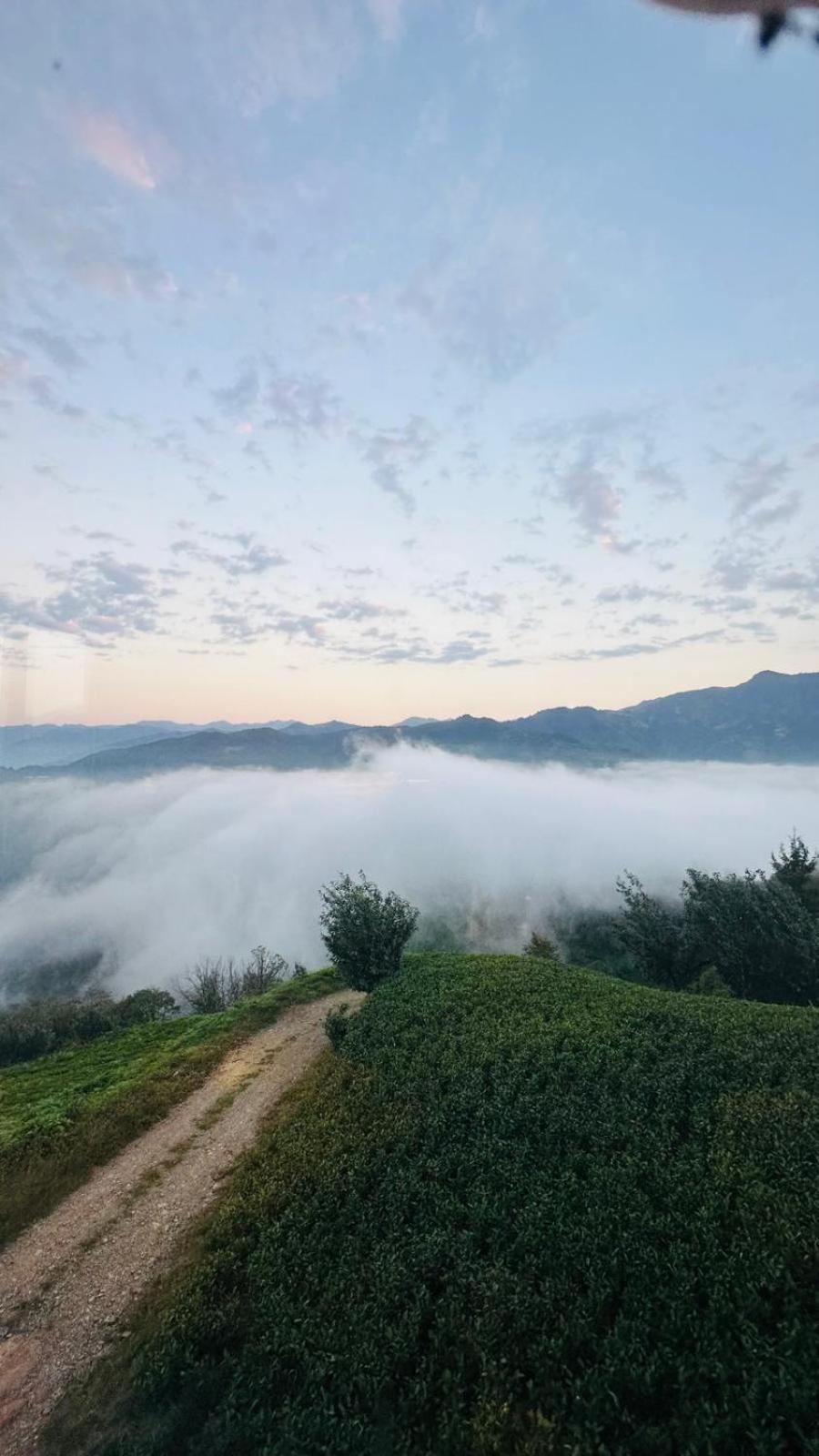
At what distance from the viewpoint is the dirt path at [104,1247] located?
11633 mm

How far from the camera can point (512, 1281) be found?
430 inches

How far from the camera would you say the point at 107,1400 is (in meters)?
10.6

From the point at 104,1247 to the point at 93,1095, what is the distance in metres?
10.4

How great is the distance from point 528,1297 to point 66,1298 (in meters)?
11.5

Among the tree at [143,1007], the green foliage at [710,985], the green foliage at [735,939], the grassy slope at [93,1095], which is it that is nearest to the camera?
the grassy slope at [93,1095]

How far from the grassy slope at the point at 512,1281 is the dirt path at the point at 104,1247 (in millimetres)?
1212

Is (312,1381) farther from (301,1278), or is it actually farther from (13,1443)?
(13,1443)

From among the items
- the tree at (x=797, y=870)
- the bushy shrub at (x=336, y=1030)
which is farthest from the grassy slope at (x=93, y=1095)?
the tree at (x=797, y=870)

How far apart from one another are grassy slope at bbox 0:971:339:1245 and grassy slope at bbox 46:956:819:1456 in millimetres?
6762

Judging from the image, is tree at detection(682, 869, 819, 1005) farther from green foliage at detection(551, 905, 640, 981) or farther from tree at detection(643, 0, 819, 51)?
tree at detection(643, 0, 819, 51)

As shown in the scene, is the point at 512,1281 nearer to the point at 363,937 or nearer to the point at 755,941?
the point at 363,937

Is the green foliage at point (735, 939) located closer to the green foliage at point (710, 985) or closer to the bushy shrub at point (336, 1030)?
the green foliage at point (710, 985)

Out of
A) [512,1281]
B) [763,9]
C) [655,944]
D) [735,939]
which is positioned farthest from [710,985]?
[763,9]

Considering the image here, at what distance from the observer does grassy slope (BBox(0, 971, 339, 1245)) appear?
18.5 m
